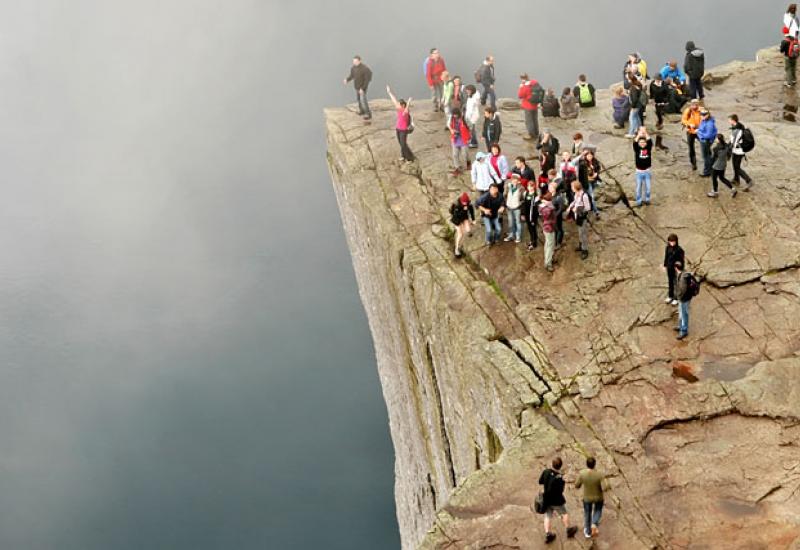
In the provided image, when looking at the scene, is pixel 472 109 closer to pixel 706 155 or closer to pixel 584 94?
pixel 584 94

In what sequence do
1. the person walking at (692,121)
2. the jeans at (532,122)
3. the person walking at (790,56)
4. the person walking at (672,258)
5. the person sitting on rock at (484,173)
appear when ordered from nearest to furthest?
the person walking at (672,258)
the person sitting on rock at (484,173)
the person walking at (692,121)
the jeans at (532,122)
the person walking at (790,56)

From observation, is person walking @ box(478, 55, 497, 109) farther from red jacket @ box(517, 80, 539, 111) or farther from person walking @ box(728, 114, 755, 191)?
person walking @ box(728, 114, 755, 191)

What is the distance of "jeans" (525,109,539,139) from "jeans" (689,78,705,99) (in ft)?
25.9

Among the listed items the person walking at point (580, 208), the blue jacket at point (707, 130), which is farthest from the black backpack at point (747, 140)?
the person walking at point (580, 208)

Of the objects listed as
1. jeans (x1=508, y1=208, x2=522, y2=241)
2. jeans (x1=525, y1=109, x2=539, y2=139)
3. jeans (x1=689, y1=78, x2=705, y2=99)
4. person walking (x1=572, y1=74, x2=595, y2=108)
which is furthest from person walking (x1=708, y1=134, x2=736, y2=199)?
person walking (x1=572, y1=74, x2=595, y2=108)

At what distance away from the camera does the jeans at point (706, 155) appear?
33.2 m

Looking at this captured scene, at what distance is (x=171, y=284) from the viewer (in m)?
195

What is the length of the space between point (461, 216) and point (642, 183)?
22.4ft

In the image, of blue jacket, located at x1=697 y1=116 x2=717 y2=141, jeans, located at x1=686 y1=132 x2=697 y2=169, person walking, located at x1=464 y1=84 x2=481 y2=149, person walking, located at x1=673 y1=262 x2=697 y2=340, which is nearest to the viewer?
person walking, located at x1=673 y1=262 x2=697 y2=340

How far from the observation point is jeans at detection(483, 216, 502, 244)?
32594 mm

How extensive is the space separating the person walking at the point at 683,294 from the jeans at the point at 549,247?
440 cm

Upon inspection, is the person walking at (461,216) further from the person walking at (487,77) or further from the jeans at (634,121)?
the person walking at (487,77)

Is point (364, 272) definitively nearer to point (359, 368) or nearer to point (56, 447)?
point (359, 368)

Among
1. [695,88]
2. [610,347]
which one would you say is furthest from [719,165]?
[695,88]
